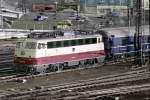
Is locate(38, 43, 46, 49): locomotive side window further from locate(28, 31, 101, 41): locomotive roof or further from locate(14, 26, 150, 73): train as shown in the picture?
locate(28, 31, 101, 41): locomotive roof

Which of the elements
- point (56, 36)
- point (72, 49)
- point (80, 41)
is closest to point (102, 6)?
point (80, 41)

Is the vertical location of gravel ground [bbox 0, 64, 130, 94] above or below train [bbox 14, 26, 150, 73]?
below

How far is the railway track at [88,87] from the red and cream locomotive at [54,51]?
4.24 meters

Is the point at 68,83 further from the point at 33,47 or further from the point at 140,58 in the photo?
the point at 140,58

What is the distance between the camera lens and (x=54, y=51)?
37.2 meters

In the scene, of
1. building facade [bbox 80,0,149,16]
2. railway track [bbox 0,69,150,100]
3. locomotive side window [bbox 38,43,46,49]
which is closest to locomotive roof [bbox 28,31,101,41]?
locomotive side window [bbox 38,43,46,49]

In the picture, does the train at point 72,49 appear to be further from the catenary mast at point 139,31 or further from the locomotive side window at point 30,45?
the catenary mast at point 139,31

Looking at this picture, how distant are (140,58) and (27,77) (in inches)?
445

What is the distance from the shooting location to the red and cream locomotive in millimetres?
35938

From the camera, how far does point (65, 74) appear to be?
37.0 m

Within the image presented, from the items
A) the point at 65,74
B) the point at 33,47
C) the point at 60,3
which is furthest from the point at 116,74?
the point at 60,3

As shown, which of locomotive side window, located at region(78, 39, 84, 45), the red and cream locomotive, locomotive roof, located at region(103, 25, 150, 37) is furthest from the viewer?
locomotive roof, located at region(103, 25, 150, 37)

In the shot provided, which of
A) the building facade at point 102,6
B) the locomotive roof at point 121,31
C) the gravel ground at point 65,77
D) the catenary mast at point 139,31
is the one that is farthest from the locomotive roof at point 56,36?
the building facade at point 102,6

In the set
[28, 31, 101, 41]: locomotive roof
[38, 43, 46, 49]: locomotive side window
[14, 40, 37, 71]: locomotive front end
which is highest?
[28, 31, 101, 41]: locomotive roof
